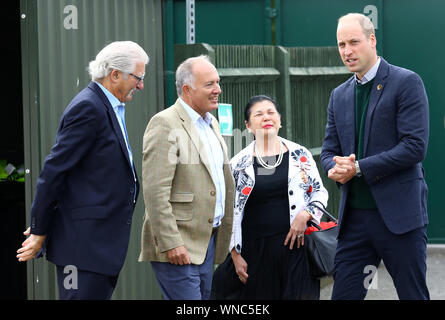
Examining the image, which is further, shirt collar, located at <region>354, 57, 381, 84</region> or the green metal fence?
the green metal fence

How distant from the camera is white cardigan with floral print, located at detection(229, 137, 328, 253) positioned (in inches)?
193

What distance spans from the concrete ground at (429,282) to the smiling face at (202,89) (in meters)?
3.22

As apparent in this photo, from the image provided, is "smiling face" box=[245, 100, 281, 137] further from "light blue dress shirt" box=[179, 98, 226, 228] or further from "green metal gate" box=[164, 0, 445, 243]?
"green metal gate" box=[164, 0, 445, 243]

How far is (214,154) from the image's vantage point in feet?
14.4

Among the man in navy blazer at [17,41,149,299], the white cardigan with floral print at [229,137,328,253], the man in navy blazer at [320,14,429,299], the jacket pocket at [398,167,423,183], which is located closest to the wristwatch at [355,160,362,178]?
the man in navy blazer at [320,14,429,299]

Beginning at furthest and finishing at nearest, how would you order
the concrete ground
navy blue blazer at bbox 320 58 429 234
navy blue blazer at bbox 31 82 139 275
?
the concrete ground, navy blue blazer at bbox 320 58 429 234, navy blue blazer at bbox 31 82 139 275

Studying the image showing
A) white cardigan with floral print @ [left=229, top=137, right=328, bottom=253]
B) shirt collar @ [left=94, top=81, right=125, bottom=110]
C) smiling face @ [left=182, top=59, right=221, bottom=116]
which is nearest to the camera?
shirt collar @ [left=94, top=81, right=125, bottom=110]

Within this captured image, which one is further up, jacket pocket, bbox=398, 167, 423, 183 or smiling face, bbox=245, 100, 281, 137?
smiling face, bbox=245, 100, 281, 137

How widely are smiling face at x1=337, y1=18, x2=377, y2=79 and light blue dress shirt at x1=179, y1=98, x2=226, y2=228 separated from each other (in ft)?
2.98

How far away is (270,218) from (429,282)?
128 inches

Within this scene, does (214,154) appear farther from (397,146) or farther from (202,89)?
(397,146)

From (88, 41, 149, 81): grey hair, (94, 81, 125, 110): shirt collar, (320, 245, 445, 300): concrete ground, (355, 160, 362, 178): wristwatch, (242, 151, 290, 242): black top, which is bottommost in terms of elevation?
(320, 245, 445, 300): concrete ground

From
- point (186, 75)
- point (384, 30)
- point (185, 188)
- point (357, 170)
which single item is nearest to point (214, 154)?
point (185, 188)

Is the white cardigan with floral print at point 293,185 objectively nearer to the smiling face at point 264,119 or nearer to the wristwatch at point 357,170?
the smiling face at point 264,119
